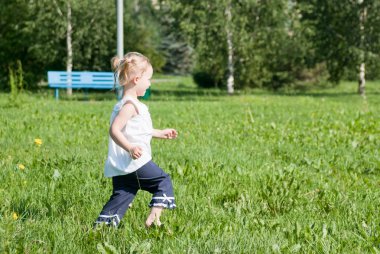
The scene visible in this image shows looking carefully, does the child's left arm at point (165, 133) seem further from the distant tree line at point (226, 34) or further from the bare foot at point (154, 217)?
the distant tree line at point (226, 34)

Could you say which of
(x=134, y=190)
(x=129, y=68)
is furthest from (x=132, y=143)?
(x=129, y=68)

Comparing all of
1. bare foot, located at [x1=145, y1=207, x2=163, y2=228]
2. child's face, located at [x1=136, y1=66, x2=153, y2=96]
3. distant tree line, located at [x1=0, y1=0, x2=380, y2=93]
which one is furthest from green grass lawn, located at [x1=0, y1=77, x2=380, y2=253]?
distant tree line, located at [x1=0, y1=0, x2=380, y2=93]

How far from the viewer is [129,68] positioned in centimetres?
372

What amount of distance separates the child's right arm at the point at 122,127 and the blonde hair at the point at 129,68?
19cm

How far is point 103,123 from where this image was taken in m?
10.4

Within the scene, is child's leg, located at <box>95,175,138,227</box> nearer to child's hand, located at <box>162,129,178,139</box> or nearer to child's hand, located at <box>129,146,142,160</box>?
child's hand, located at <box>129,146,142,160</box>

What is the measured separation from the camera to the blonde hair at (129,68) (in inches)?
147

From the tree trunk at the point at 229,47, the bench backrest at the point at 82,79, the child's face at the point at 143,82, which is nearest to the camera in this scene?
the child's face at the point at 143,82

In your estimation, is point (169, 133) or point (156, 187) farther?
point (169, 133)

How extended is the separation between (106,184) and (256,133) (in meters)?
4.90

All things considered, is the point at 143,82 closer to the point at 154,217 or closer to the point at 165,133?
the point at 165,133

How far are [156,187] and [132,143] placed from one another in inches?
13.3

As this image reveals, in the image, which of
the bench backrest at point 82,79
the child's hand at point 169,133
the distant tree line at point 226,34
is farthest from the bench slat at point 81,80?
the child's hand at point 169,133

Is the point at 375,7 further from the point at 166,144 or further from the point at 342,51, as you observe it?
the point at 166,144
